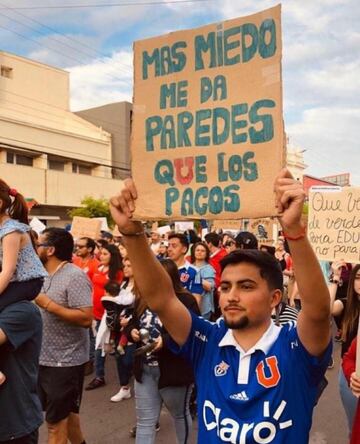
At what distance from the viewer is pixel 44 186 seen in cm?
3288

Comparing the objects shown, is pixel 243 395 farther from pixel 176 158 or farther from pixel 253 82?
pixel 253 82

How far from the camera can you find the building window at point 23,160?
33.2 meters

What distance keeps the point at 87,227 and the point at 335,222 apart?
6.64 m

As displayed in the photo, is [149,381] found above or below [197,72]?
below

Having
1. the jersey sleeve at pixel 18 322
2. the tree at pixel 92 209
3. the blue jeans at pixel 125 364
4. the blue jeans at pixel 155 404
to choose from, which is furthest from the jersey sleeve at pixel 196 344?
the tree at pixel 92 209

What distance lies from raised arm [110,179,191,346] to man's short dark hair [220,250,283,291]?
0.93ft

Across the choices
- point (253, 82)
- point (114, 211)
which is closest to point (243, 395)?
point (114, 211)

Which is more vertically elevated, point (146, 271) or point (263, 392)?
point (146, 271)

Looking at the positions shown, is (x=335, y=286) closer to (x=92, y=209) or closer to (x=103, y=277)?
(x=103, y=277)

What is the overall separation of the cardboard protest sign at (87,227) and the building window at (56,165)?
26239mm

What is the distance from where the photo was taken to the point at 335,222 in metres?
4.03

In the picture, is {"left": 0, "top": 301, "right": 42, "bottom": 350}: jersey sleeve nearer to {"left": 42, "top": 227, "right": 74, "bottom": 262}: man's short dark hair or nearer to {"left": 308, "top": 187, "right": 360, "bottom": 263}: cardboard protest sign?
{"left": 42, "top": 227, "right": 74, "bottom": 262}: man's short dark hair

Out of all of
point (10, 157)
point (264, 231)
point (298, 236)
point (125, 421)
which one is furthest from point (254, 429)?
point (10, 157)

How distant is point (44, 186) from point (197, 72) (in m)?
31.9
